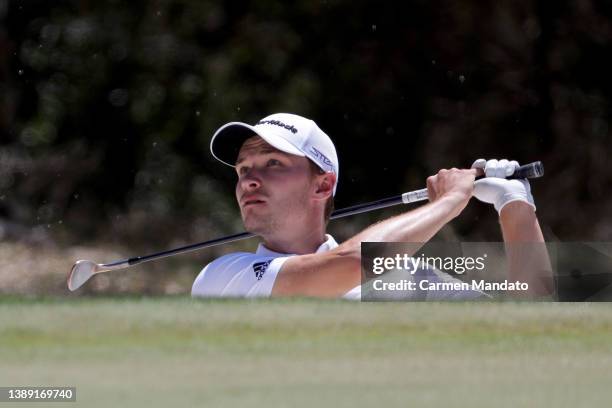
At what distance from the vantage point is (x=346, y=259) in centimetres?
285

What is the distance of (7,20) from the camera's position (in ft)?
26.6

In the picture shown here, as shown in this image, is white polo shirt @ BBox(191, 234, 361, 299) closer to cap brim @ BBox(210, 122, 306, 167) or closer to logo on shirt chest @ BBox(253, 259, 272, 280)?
logo on shirt chest @ BBox(253, 259, 272, 280)

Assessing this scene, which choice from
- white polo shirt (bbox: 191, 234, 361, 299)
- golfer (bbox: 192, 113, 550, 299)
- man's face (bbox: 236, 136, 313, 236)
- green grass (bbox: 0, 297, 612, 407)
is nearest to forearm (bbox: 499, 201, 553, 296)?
golfer (bbox: 192, 113, 550, 299)

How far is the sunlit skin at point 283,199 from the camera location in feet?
10.9

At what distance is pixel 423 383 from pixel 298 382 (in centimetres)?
17

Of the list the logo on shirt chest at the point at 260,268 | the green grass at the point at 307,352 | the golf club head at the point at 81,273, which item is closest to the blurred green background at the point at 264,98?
the golf club head at the point at 81,273

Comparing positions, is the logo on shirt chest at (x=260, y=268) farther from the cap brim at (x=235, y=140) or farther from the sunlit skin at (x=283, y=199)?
the cap brim at (x=235, y=140)

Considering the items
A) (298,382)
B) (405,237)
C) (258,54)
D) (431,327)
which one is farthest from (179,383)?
(258,54)

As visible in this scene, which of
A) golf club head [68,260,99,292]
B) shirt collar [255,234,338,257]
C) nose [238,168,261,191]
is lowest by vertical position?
shirt collar [255,234,338,257]

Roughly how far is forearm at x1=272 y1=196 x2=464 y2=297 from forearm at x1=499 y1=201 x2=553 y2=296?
183mm

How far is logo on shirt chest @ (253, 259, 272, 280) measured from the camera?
3.08 metres

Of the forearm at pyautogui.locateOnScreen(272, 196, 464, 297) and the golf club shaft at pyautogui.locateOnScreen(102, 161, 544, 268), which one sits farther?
the golf club shaft at pyautogui.locateOnScreen(102, 161, 544, 268)

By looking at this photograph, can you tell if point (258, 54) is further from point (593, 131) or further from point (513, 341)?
point (513, 341)

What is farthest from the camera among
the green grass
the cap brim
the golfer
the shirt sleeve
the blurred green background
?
the blurred green background
